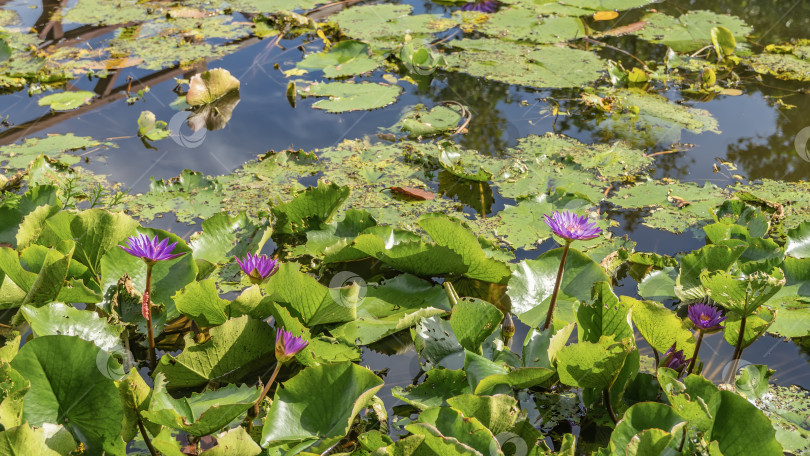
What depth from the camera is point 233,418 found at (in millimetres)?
1068

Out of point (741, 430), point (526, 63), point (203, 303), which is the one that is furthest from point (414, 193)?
point (526, 63)

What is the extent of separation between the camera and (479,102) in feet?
9.19

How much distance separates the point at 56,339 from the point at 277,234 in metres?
0.85

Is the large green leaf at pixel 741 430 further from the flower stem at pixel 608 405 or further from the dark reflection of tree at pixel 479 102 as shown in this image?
the dark reflection of tree at pixel 479 102

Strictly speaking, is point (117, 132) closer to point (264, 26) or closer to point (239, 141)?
Result: point (239, 141)

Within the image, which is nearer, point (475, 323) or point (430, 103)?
point (475, 323)

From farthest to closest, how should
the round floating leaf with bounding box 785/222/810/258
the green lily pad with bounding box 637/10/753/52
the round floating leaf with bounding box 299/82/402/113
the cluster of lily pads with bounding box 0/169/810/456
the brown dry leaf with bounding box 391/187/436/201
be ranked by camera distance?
1. the green lily pad with bounding box 637/10/753/52
2. the round floating leaf with bounding box 299/82/402/113
3. the brown dry leaf with bounding box 391/187/436/201
4. the round floating leaf with bounding box 785/222/810/258
5. the cluster of lily pads with bounding box 0/169/810/456

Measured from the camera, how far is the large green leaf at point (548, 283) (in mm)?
1471

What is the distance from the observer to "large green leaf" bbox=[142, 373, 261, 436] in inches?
40.2

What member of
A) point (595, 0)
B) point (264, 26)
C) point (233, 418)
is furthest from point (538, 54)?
point (233, 418)

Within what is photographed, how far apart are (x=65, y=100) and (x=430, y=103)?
1.56 m

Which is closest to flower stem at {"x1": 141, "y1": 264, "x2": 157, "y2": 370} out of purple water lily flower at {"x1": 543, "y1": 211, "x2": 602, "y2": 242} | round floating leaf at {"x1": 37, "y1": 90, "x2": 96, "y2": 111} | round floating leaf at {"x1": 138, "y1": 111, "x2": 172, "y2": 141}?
purple water lily flower at {"x1": 543, "y1": 211, "x2": 602, "y2": 242}

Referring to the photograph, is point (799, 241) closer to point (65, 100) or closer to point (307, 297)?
point (307, 297)

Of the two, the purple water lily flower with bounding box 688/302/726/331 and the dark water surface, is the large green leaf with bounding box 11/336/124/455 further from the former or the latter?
the purple water lily flower with bounding box 688/302/726/331
